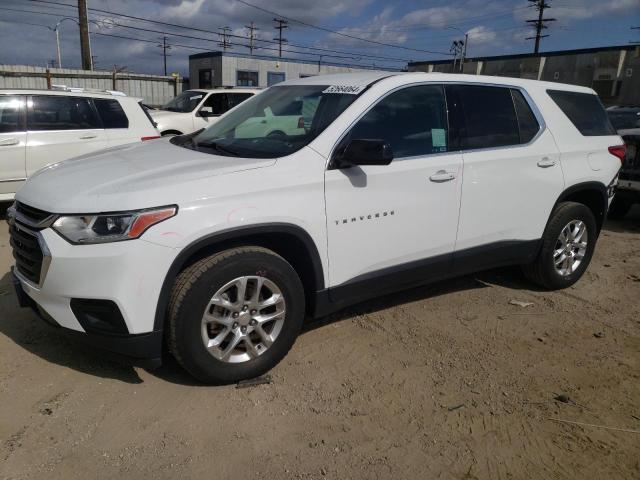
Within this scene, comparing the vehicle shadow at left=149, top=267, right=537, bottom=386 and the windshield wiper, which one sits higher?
the windshield wiper

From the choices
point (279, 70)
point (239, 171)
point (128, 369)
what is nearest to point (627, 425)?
point (239, 171)

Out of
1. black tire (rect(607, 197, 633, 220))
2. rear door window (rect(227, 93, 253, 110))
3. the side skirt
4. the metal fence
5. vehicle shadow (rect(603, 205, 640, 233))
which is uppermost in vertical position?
the metal fence

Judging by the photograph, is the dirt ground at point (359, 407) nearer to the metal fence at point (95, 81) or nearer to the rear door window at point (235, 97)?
the rear door window at point (235, 97)

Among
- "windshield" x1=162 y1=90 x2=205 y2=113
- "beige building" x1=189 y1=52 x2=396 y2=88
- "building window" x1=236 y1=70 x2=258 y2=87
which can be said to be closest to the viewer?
"windshield" x1=162 y1=90 x2=205 y2=113

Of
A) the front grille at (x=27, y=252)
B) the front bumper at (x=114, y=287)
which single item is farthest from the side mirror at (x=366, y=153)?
the front grille at (x=27, y=252)

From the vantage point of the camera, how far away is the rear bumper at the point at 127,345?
2.77 m

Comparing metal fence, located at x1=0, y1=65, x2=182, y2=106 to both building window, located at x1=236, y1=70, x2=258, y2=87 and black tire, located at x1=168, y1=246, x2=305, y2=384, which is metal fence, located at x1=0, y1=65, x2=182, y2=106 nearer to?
building window, located at x1=236, y1=70, x2=258, y2=87

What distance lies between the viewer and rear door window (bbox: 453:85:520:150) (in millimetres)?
3879

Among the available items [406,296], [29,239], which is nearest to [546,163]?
[406,296]

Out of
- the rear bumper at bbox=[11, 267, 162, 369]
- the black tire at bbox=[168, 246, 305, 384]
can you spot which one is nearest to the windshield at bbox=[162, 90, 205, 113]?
the black tire at bbox=[168, 246, 305, 384]

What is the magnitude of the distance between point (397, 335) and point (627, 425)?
1.51 metres

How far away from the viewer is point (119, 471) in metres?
2.47

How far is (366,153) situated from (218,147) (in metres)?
1.08

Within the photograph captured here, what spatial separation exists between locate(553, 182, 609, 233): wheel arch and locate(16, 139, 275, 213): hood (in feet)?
9.41
